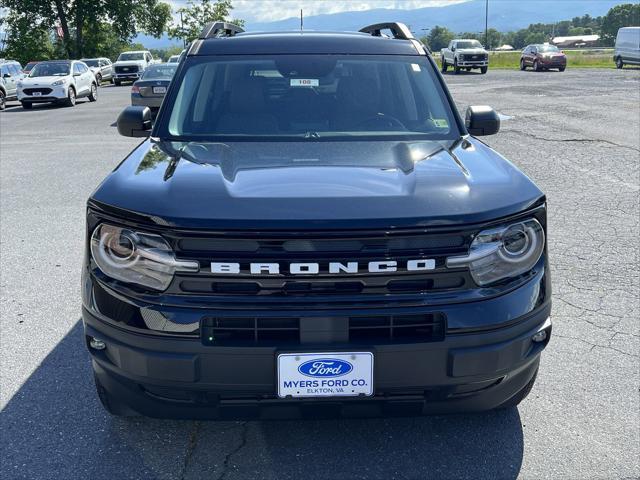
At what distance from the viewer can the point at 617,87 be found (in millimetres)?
24016

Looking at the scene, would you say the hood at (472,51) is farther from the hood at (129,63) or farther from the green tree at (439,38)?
the green tree at (439,38)

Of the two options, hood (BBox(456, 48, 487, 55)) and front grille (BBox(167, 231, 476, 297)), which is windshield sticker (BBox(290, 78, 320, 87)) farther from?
hood (BBox(456, 48, 487, 55))

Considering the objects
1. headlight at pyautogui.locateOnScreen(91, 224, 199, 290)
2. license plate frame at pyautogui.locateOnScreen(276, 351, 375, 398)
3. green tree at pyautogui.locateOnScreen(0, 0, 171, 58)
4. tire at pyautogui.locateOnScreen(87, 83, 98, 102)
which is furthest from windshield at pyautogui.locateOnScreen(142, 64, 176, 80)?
green tree at pyautogui.locateOnScreen(0, 0, 171, 58)

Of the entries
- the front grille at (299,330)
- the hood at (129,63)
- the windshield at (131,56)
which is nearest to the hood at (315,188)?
the front grille at (299,330)

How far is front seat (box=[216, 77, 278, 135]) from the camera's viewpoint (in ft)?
12.0

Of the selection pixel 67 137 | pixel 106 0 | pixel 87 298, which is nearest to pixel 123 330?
pixel 87 298

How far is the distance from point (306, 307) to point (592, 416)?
164 cm

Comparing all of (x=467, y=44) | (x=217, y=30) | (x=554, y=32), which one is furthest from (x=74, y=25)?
(x=554, y=32)

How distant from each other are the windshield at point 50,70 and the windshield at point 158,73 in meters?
7.47

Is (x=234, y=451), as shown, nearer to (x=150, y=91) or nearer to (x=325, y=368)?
(x=325, y=368)

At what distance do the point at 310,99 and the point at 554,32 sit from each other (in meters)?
160

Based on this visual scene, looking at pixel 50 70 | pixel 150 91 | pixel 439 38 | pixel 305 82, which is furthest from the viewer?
pixel 439 38

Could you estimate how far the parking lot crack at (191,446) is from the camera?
2.75 meters

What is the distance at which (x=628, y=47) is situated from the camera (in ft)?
124
